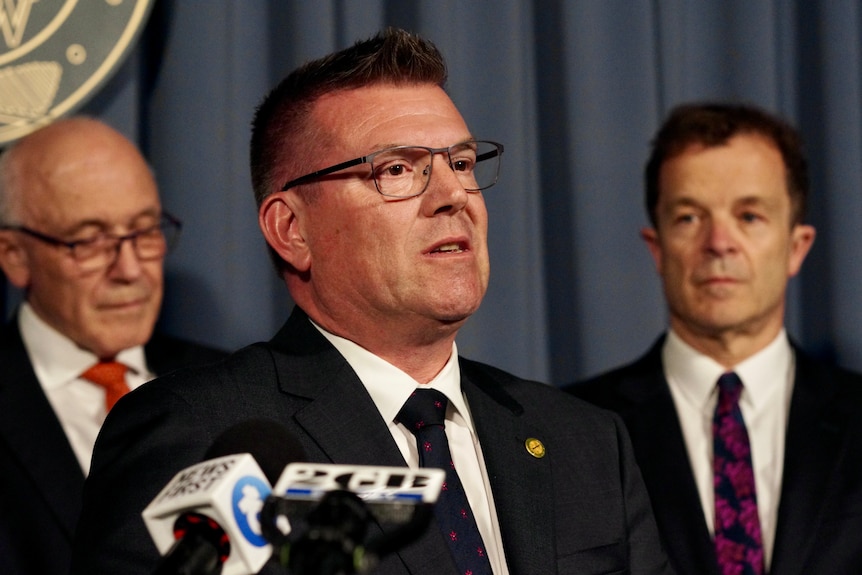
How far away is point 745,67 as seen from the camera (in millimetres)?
2865

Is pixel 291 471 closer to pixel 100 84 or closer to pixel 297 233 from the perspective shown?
pixel 297 233

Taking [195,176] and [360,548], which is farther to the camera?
[195,176]

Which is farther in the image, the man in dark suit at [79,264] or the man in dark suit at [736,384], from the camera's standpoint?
the man in dark suit at [79,264]

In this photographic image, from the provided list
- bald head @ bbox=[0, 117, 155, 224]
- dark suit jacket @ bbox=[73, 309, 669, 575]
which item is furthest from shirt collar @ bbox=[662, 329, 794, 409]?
bald head @ bbox=[0, 117, 155, 224]

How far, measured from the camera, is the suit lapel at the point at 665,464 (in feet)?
7.27

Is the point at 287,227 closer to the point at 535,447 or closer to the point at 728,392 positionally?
the point at 535,447

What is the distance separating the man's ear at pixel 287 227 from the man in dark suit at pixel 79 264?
0.69m

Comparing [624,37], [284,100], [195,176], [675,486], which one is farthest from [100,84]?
[675,486]

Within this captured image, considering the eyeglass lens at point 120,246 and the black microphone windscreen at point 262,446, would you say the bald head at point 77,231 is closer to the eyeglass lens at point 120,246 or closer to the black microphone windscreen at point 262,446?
the eyeglass lens at point 120,246

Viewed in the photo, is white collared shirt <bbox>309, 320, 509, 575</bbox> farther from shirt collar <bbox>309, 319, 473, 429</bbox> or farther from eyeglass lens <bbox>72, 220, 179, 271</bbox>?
eyeglass lens <bbox>72, 220, 179, 271</bbox>

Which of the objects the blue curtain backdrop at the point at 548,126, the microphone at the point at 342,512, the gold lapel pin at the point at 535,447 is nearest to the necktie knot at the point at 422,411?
the gold lapel pin at the point at 535,447

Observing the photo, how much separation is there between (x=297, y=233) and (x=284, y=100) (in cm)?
20

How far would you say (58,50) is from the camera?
2.44m

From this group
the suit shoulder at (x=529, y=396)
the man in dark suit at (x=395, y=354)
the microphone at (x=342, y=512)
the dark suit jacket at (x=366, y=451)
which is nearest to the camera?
the microphone at (x=342, y=512)
